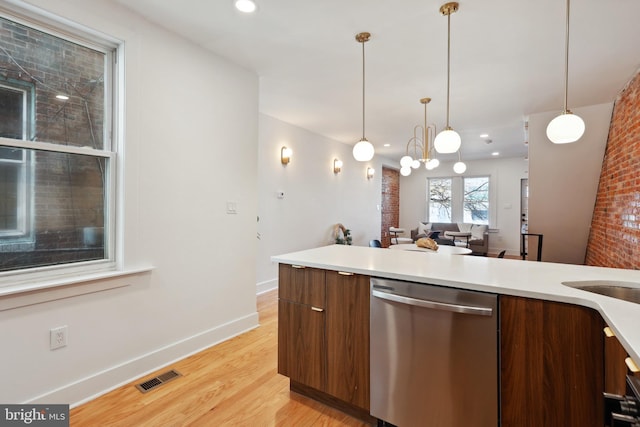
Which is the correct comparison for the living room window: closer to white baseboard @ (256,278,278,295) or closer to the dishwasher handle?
the dishwasher handle

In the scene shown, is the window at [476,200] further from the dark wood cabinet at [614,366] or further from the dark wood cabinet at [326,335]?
the dark wood cabinet at [614,366]

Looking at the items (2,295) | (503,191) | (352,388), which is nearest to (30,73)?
(2,295)

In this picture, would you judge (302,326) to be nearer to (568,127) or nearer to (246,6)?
(568,127)

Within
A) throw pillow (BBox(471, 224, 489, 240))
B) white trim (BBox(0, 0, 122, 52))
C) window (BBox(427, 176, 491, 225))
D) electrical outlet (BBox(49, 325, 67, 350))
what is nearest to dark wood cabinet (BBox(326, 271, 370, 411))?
electrical outlet (BBox(49, 325, 67, 350))

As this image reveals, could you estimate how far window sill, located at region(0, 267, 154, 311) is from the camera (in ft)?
5.36

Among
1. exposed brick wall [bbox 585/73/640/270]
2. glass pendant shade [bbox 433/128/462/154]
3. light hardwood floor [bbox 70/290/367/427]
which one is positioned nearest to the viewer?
light hardwood floor [bbox 70/290/367/427]

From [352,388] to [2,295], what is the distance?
1.96m

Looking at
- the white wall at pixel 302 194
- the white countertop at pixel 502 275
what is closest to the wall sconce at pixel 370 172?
the white wall at pixel 302 194

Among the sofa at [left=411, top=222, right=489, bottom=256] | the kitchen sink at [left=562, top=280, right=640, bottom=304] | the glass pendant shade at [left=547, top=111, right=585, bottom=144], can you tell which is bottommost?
the sofa at [left=411, top=222, right=489, bottom=256]

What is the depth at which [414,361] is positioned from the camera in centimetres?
153

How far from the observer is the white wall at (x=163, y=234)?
1806mm

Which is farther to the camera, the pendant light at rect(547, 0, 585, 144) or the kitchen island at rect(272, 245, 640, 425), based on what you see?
the pendant light at rect(547, 0, 585, 144)

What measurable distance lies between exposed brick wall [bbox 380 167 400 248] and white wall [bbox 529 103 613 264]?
407 cm

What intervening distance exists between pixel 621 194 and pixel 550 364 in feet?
10.2
